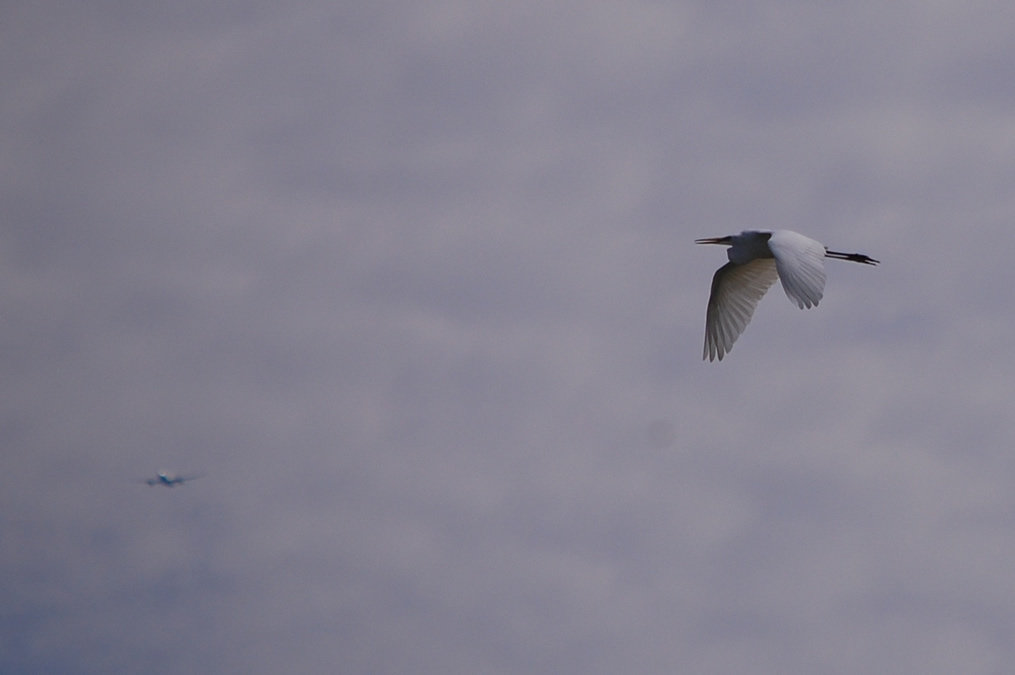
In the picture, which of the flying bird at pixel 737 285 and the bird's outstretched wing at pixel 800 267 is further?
the flying bird at pixel 737 285

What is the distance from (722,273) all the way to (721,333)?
969 mm

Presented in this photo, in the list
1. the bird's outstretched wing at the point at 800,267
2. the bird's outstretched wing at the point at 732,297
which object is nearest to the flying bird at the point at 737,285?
the bird's outstretched wing at the point at 732,297

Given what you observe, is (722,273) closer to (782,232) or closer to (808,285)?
(782,232)

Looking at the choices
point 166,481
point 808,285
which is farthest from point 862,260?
point 166,481

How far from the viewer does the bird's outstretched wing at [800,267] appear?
18344mm

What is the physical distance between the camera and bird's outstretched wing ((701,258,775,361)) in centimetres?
2352

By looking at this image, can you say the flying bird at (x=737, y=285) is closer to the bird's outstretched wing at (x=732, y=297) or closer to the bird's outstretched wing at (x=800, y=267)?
the bird's outstretched wing at (x=732, y=297)

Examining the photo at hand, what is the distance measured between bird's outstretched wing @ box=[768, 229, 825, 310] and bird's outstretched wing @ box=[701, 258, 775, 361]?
3107mm

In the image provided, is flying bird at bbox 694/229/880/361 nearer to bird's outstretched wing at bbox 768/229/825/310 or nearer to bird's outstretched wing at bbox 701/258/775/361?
bird's outstretched wing at bbox 701/258/775/361

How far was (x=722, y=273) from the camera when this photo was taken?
23.6 m

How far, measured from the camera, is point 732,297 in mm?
23609

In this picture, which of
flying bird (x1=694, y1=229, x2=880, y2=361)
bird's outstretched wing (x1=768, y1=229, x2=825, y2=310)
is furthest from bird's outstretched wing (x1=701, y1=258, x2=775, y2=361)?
bird's outstretched wing (x1=768, y1=229, x2=825, y2=310)

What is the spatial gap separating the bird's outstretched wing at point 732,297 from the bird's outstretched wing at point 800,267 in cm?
311

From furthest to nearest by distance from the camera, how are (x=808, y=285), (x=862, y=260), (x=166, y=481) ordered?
(x=166, y=481), (x=862, y=260), (x=808, y=285)
